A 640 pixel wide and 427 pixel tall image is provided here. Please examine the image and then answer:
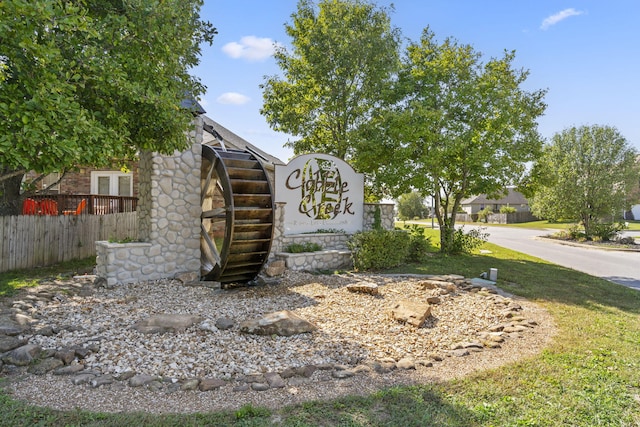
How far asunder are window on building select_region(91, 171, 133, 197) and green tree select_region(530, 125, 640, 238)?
58.9 ft

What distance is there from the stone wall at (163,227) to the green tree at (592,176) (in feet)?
54.4

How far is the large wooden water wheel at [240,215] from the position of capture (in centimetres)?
693

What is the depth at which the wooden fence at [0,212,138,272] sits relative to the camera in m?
7.86

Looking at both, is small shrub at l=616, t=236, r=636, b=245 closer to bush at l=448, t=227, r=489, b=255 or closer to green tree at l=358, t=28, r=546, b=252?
green tree at l=358, t=28, r=546, b=252

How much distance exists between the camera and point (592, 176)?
18.7 m

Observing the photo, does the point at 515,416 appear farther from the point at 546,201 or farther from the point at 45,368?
the point at 546,201

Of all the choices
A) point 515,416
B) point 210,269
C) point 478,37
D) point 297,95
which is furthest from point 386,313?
point 478,37

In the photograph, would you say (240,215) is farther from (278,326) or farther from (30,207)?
(30,207)

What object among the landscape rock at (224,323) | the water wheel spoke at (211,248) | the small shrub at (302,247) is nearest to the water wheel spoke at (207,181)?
the water wheel spoke at (211,248)

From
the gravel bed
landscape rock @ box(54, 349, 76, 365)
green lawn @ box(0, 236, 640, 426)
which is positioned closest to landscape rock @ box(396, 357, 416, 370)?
the gravel bed

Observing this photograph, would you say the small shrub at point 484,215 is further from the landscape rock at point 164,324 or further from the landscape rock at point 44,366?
the landscape rock at point 44,366

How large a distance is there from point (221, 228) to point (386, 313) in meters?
9.71

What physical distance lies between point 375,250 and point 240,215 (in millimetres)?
3679

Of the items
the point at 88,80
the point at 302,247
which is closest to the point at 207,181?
the point at 302,247
